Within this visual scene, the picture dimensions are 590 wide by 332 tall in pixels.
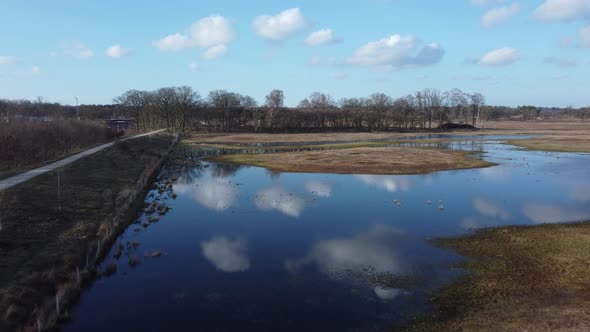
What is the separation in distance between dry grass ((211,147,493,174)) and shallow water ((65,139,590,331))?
24.8 ft

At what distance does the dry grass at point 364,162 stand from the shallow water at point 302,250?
755 cm

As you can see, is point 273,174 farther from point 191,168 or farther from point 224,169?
point 191,168

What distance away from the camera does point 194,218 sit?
2808 cm

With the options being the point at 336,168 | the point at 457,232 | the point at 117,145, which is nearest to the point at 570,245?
the point at 457,232

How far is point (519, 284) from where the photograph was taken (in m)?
16.7

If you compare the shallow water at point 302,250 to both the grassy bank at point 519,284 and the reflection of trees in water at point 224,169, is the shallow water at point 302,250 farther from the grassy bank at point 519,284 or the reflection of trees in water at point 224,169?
the reflection of trees in water at point 224,169

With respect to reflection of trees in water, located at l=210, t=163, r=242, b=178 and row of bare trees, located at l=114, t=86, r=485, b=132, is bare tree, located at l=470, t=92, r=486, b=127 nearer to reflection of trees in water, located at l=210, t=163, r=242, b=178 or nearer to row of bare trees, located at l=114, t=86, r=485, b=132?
row of bare trees, located at l=114, t=86, r=485, b=132

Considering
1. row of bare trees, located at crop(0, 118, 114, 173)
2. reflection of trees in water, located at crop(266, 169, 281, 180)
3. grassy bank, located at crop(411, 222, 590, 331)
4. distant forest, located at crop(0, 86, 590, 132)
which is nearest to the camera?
grassy bank, located at crop(411, 222, 590, 331)

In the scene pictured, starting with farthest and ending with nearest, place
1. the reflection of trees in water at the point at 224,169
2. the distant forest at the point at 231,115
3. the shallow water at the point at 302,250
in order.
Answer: the distant forest at the point at 231,115
the reflection of trees in water at the point at 224,169
the shallow water at the point at 302,250

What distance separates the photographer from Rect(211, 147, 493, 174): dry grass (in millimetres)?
49656

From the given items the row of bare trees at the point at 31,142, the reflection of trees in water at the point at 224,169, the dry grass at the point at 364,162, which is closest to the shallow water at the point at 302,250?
the reflection of trees in water at the point at 224,169

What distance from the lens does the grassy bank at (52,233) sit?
48.4ft

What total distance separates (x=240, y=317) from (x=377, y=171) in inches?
1421

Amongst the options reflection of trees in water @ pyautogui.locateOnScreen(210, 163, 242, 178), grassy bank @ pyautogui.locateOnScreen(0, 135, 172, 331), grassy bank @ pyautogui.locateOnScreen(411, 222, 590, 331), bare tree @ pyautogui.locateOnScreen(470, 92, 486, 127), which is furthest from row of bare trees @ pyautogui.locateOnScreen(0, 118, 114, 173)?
bare tree @ pyautogui.locateOnScreen(470, 92, 486, 127)
